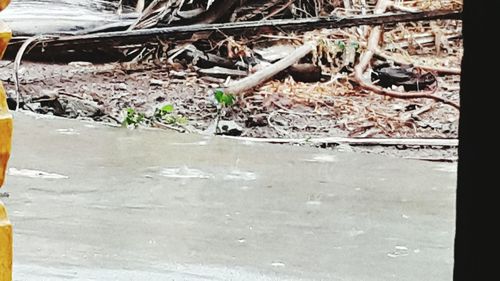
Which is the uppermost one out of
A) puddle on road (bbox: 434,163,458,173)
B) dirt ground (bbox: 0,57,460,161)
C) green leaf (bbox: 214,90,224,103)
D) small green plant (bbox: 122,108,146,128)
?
puddle on road (bbox: 434,163,458,173)

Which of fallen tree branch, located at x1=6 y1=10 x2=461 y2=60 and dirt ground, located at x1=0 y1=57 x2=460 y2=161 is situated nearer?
dirt ground, located at x1=0 y1=57 x2=460 y2=161

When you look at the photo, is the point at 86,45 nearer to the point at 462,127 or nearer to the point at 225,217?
the point at 225,217

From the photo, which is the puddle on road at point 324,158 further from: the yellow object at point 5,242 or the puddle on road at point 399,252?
the yellow object at point 5,242

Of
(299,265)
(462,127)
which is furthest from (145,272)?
(462,127)

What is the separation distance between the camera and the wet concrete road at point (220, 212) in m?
1.80

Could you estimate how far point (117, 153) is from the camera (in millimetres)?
3031

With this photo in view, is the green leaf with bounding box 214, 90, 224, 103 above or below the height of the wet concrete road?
below

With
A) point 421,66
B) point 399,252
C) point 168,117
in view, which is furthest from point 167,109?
point 399,252

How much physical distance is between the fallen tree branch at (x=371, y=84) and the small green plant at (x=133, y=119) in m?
1.19

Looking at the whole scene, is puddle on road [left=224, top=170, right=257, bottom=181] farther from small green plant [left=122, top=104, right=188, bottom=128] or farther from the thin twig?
the thin twig

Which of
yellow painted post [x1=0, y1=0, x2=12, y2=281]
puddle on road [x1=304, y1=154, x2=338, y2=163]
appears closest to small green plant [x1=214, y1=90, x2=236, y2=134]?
puddle on road [x1=304, y1=154, x2=338, y2=163]

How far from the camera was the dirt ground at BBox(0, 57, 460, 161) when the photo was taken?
4070mm

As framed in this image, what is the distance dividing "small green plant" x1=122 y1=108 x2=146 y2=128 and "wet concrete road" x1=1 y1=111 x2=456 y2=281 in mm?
452

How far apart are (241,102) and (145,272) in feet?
8.76
